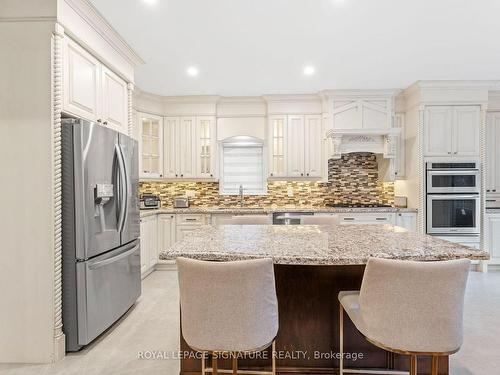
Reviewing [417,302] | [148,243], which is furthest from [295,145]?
[417,302]

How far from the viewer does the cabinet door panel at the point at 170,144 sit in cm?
501

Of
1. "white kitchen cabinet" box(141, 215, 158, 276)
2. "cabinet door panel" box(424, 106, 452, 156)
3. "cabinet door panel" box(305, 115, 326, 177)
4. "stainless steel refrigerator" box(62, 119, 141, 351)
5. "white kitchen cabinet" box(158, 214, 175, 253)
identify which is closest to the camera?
"stainless steel refrigerator" box(62, 119, 141, 351)

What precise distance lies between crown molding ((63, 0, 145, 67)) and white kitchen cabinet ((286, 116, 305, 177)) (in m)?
2.42

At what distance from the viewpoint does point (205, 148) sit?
5.04 metres

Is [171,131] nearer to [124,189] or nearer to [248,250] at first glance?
[124,189]

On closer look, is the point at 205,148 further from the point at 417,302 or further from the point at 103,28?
the point at 417,302

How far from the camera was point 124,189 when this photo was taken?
9.37 feet

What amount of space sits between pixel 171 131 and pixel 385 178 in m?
3.42

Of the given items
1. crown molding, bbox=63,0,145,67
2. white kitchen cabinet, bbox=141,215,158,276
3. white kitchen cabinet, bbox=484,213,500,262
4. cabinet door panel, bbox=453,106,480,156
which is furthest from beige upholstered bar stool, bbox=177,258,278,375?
white kitchen cabinet, bbox=484,213,500,262

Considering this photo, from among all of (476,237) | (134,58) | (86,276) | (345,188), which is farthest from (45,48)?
(476,237)

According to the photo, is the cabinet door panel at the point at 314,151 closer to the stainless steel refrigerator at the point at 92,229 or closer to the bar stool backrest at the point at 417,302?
the stainless steel refrigerator at the point at 92,229

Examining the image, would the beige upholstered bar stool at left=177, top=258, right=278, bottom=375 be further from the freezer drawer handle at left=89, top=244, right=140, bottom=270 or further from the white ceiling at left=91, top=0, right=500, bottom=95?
the white ceiling at left=91, top=0, right=500, bottom=95

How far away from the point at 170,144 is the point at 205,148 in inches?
21.8

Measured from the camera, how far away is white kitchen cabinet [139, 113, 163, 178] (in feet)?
15.6
